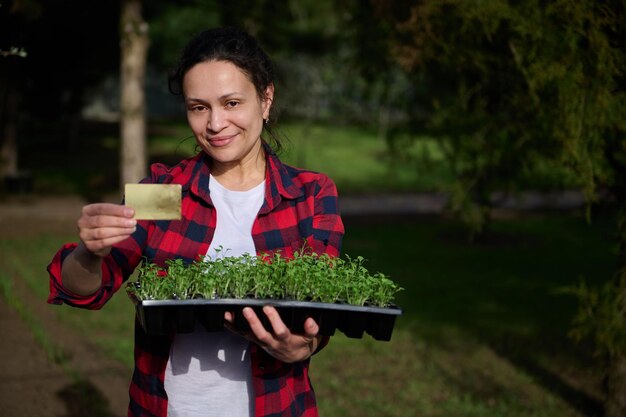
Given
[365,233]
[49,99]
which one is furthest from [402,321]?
[49,99]

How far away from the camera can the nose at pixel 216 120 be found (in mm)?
2223

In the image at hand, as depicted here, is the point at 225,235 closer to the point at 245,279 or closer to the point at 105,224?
the point at 245,279

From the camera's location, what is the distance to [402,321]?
25.3ft

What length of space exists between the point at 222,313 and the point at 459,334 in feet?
17.8

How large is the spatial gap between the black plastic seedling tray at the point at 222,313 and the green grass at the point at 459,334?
3353 mm

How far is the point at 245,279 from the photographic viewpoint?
2.14m

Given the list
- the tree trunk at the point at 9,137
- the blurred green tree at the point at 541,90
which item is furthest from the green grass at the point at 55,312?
the tree trunk at the point at 9,137

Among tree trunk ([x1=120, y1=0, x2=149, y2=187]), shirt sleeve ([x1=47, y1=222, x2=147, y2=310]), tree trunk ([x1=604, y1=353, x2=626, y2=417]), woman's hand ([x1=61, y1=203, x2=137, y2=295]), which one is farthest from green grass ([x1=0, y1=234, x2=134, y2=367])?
woman's hand ([x1=61, y1=203, x2=137, y2=295])

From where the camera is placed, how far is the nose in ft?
7.29

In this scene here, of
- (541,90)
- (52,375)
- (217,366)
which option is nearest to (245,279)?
(217,366)

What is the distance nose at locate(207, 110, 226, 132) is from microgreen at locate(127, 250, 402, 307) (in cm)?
37

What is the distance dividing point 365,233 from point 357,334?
10.6 metres

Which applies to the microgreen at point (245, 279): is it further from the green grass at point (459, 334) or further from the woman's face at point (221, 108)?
the green grass at point (459, 334)

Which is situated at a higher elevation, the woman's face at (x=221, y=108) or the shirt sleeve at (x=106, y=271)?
the woman's face at (x=221, y=108)
